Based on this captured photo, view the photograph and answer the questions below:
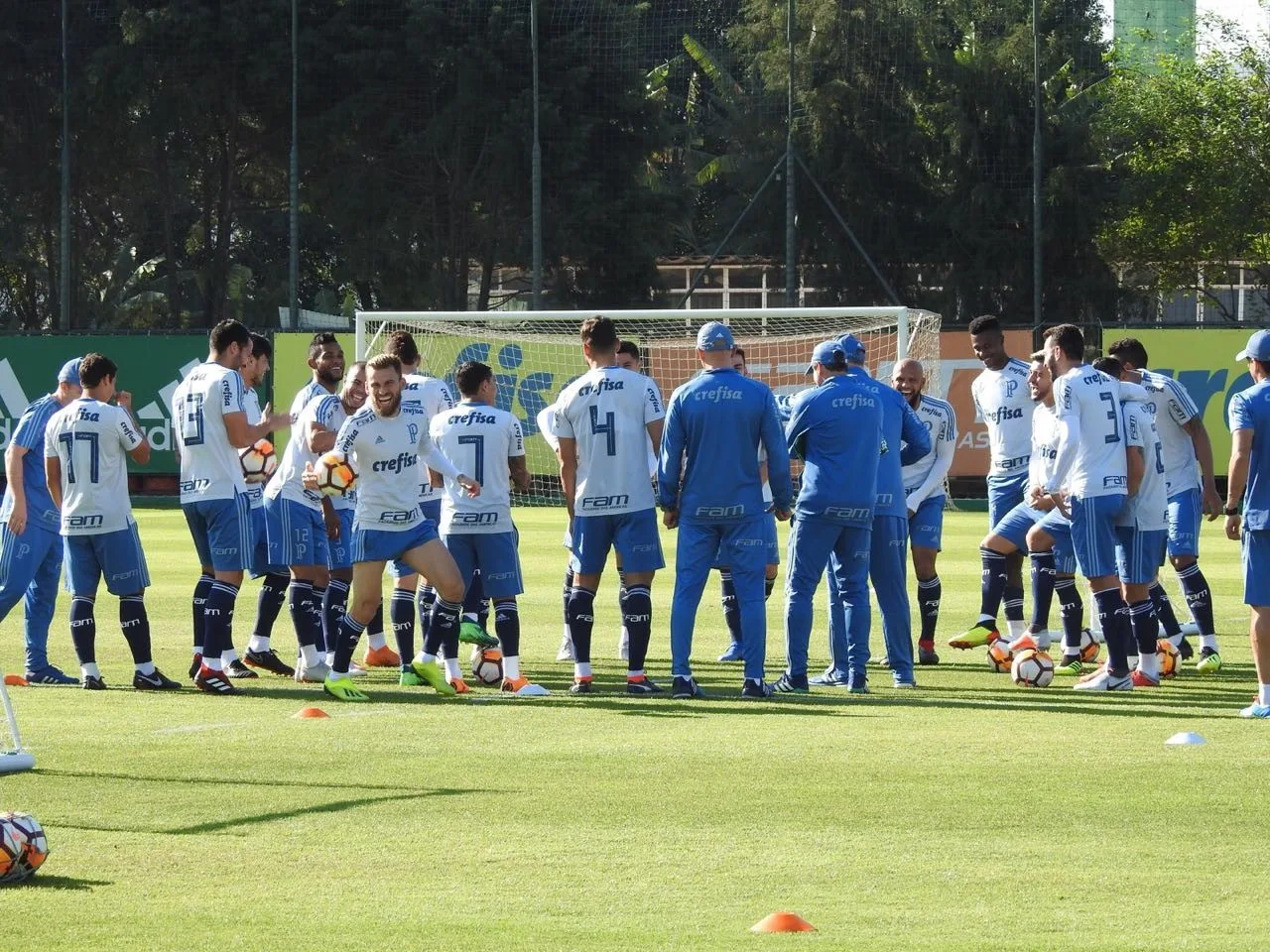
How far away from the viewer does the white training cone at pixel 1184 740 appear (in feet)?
30.1

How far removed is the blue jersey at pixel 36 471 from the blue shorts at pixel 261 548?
1.23m

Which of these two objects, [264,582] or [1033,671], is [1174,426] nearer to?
[1033,671]

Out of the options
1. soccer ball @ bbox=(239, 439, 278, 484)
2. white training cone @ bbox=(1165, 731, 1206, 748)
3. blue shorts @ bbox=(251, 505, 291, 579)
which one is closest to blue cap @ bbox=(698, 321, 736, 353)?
soccer ball @ bbox=(239, 439, 278, 484)

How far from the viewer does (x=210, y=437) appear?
11.8 m

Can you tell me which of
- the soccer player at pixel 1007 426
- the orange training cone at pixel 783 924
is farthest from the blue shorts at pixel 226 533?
the orange training cone at pixel 783 924

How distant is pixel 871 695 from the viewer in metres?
11.4

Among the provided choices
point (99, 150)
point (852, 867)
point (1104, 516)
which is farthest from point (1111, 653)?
point (99, 150)

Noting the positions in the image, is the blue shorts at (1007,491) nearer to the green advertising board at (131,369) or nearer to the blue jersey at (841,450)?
the blue jersey at (841,450)

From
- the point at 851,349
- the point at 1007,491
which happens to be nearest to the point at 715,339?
the point at 851,349

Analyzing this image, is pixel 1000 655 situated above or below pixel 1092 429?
below

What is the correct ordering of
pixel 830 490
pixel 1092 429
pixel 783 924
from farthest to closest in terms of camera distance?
pixel 1092 429 < pixel 830 490 < pixel 783 924

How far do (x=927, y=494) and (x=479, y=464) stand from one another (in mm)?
3501

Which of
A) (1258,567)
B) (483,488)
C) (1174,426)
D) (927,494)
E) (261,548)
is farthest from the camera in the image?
(927,494)

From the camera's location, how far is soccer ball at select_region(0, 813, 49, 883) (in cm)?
630
